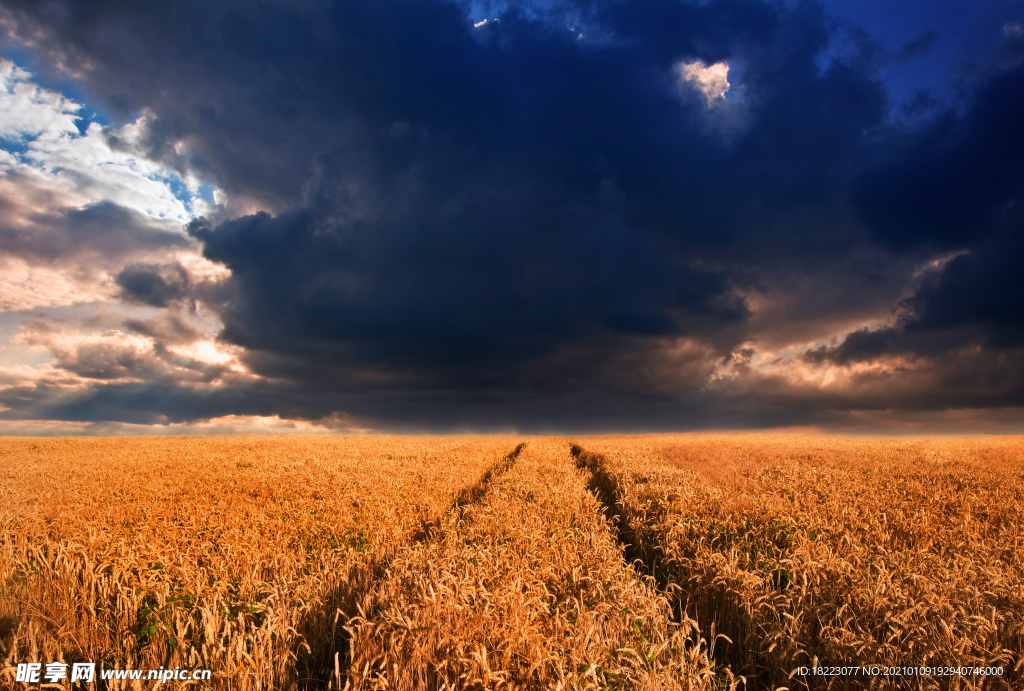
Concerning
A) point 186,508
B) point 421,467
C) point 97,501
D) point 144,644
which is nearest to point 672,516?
point 144,644

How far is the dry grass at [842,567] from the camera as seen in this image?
4.41 meters

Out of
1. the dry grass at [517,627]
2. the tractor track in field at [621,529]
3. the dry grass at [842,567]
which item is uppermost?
the dry grass at [517,627]

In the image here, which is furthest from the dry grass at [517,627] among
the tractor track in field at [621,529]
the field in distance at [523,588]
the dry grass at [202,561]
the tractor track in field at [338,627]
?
the tractor track in field at [621,529]

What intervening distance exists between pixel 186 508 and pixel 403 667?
435 inches

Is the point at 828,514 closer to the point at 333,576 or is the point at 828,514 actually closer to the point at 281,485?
the point at 333,576

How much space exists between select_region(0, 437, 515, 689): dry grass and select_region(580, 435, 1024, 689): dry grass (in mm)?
4179

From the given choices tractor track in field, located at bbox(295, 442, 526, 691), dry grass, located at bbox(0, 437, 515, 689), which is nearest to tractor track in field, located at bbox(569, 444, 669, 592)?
tractor track in field, located at bbox(295, 442, 526, 691)

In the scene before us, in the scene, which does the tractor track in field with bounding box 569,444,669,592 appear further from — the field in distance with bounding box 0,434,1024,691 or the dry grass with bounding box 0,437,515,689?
the dry grass with bounding box 0,437,515,689

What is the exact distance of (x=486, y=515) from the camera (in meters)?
9.26

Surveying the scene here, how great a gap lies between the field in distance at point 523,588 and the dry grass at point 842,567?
0.14ft

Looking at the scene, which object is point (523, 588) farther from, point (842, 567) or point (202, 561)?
point (202, 561)

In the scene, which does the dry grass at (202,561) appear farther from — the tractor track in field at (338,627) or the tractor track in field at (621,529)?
the tractor track in field at (621,529)

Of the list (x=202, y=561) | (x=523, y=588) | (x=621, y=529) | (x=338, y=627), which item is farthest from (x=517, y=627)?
(x=621, y=529)

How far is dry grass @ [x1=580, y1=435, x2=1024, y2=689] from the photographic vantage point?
174 inches
